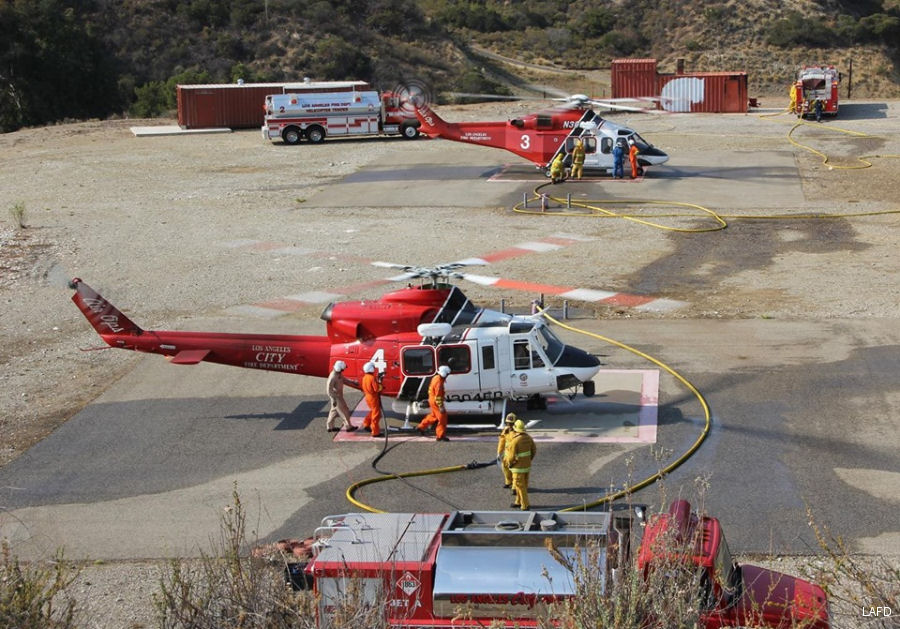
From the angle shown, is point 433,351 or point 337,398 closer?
point 433,351

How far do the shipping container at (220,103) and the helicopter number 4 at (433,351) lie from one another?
37.4 metres

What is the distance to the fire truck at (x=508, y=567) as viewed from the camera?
9344 mm

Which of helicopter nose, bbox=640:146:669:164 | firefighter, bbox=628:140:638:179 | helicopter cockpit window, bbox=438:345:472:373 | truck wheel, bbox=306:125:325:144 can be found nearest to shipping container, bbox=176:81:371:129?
truck wheel, bbox=306:125:325:144

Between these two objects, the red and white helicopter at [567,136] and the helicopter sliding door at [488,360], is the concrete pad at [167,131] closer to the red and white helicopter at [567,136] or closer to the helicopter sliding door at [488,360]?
the red and white helicopter at [567,136]

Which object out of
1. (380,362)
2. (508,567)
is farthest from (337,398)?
(508,567)

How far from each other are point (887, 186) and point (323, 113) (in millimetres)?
24129

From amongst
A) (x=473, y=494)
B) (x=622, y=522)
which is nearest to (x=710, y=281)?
(x=473, y=494)

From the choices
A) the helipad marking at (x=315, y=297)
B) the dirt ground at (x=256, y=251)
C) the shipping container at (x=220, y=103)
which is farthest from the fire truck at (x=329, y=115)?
the helipad marking at (x=315, y=297)

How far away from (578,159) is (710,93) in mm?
19814

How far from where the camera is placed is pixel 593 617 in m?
7.62

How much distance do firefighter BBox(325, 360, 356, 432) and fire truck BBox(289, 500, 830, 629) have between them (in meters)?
5.86

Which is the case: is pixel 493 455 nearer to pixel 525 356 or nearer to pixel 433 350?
pixel 525 356

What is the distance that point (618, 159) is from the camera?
36531mm

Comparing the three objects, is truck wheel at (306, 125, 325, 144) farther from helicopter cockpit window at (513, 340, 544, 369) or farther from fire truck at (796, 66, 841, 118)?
helicopter cockpit window at (513, 340, 544, 369)
